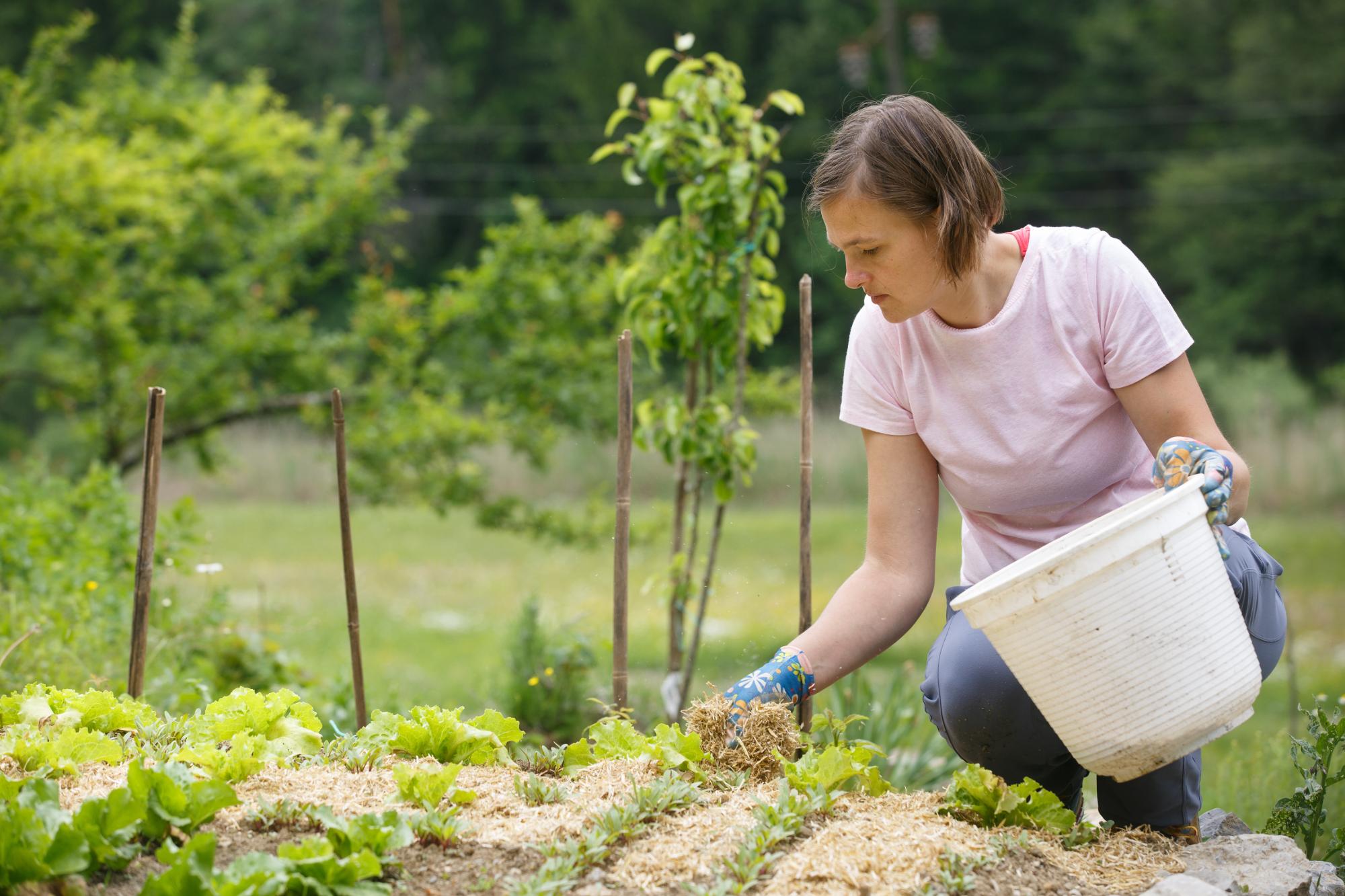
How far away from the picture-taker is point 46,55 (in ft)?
20.3

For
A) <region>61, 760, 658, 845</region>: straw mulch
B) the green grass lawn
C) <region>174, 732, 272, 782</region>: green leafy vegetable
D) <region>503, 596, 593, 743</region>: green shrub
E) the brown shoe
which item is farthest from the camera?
the green grass lawn

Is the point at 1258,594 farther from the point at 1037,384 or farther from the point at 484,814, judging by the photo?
the point at 484,814

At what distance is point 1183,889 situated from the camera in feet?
5.23

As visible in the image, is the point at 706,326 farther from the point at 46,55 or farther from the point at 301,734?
the point at 46,55

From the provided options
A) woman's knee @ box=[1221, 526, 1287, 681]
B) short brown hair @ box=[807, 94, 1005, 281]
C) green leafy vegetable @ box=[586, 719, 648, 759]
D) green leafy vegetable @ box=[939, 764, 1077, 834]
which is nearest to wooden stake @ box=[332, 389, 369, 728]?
green leafy vegetable @ box=[586, 719, 648, 759]

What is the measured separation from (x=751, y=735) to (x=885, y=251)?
0.81 m

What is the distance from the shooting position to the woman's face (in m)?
1.96

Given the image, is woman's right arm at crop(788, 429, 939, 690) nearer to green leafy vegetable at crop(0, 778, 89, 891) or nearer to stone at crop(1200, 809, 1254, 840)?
stone at crop(1200, 809, 1254, 840)

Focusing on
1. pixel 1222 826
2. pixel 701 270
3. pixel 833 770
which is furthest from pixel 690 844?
pixel 701 270

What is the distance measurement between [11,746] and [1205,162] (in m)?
22.3

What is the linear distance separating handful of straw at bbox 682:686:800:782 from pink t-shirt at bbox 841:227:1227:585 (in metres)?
0.54

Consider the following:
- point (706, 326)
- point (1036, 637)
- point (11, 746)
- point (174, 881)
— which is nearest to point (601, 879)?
point (174, 881)

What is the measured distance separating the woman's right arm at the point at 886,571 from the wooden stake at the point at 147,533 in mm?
1182

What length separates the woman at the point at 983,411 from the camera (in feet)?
6.46
